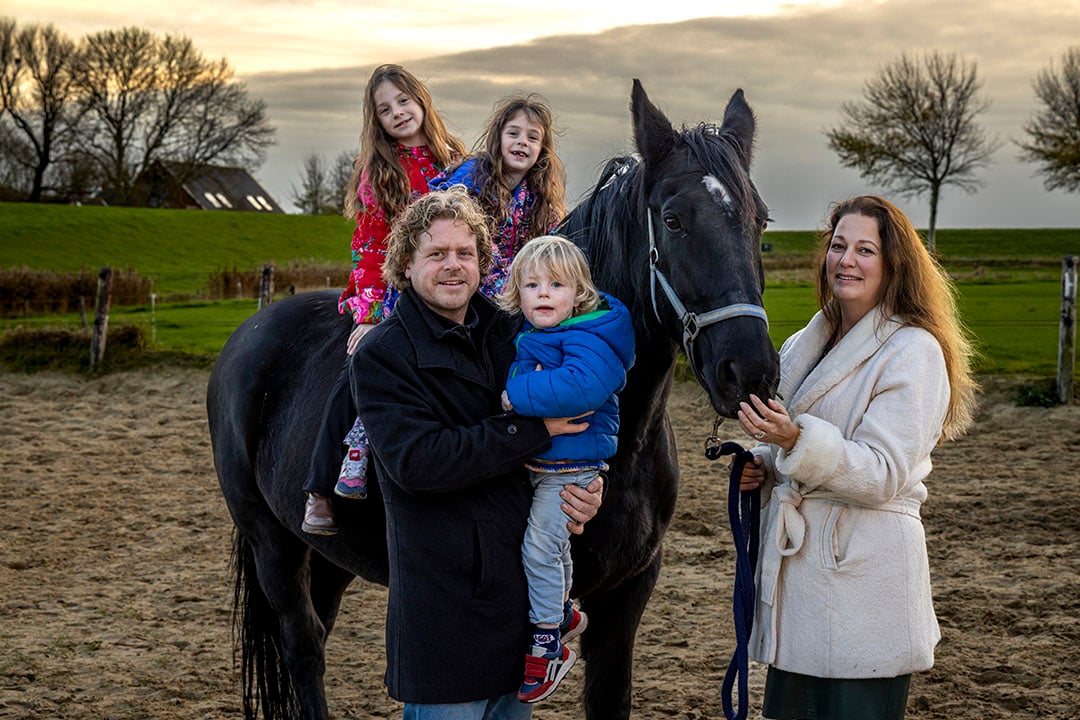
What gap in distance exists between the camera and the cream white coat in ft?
7.36

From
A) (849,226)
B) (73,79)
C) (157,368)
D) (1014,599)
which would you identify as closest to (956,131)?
(157,368)

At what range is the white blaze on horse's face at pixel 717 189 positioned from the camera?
2.17m

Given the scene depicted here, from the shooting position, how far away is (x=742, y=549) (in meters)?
2.49

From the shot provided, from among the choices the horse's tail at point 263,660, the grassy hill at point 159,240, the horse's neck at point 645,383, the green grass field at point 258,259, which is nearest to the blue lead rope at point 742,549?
the horse's neck at point 645,383

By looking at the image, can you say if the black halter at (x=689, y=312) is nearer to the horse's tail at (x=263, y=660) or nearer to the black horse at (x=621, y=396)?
the black horse at (x=621, y=396)

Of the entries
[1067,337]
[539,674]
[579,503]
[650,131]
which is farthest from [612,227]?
[1067,337]

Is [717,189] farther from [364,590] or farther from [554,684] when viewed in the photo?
[364,590]

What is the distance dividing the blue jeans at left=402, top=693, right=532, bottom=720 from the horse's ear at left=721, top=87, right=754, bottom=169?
1.40 metres

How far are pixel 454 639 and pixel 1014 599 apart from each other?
3.75m

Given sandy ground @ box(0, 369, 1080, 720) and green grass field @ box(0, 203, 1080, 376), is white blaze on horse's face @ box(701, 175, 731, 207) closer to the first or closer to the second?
sandy ground @ box(0, 369, 1080, 720)

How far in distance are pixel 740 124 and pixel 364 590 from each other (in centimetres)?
383

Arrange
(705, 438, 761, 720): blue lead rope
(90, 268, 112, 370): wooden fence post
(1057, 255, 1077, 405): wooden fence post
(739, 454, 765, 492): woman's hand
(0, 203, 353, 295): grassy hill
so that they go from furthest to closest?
(0, 203, 353, 295): grassy hill, (90, 268, 112, 370): wooden fence post, (1057, 255, 1077, 405): wooden fence post, (739, 454, 765, 492): woman's hand, (705, 438, 761, 720): blue lead rope

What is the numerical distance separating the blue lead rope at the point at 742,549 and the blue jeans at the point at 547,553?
49cm

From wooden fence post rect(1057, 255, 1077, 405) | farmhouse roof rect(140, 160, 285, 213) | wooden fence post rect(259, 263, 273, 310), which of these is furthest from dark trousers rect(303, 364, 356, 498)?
farmhouse roof rect(140, 160, 285, 213)
